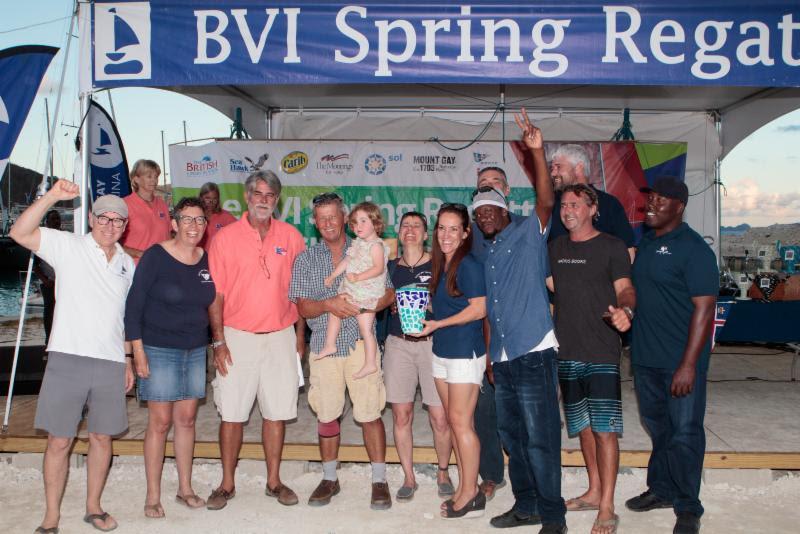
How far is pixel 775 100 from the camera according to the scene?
792cm

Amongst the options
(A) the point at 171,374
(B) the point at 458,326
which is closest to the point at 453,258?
(B) the point at 458,326

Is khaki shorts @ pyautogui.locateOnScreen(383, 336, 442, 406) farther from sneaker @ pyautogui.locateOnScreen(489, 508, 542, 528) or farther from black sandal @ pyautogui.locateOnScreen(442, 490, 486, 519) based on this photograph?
sneaker @ pyautogui.locateOnScreen(489, 508, 542, 528)

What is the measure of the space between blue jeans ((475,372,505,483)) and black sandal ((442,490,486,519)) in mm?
278

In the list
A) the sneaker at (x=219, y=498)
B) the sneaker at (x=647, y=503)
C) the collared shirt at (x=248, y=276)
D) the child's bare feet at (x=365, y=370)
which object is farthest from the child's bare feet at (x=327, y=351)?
the sneaker at (x=647, y=503)

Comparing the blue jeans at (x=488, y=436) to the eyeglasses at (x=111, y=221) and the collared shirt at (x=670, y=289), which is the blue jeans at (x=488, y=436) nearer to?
the collared shirt at (x=670, y=289)

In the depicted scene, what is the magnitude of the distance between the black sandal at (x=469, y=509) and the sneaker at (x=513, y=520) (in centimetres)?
13

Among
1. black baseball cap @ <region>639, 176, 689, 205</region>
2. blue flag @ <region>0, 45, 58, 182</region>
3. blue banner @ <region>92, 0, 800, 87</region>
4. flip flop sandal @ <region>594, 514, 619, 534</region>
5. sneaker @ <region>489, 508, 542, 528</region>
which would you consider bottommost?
sneaker @ <region>489, 508, 542, 528</region>

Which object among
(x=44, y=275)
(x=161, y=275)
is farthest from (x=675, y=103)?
(x=44, y=275)

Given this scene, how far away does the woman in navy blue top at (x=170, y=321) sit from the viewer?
3.91m

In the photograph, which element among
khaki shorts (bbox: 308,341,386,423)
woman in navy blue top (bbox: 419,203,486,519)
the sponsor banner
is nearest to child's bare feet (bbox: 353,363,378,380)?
khaki shorts (bbox: 308,341,386,423)

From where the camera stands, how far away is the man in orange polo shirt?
13.5ft

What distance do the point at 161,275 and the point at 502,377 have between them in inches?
79.8

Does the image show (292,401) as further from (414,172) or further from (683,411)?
(414,172)

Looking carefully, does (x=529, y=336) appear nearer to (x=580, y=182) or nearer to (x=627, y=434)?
(x=580, y=182)
